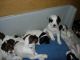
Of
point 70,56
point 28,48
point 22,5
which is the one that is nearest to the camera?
point 28,48

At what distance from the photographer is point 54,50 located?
2.11 meters

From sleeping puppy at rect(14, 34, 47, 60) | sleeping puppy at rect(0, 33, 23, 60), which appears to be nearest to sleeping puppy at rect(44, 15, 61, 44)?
sleeping puppy at rect(14, 34, 47, 60)

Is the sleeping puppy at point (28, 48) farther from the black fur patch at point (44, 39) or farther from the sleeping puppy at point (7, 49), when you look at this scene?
the black fur patch at point (44, 39)

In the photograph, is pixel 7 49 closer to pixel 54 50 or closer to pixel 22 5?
pixel 54 50

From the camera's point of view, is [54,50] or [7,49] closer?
[7,49]

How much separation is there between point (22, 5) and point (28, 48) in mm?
693

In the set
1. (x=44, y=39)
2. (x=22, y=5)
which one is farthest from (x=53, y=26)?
(x=22, y=5)

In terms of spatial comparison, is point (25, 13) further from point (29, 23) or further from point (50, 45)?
point (50, 45)

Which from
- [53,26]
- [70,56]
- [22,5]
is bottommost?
[70,56]

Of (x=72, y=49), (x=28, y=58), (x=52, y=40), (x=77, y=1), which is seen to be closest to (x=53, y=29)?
(x=52, y=40)

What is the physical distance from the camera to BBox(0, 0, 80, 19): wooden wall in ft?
7.53

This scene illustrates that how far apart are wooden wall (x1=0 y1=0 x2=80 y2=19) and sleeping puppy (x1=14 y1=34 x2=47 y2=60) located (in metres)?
0.55

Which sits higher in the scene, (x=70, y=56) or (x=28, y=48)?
(x=28, y=48)

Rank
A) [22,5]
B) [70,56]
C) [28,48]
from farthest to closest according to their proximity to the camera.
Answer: [22,5] < [70,56] < [28,48]
